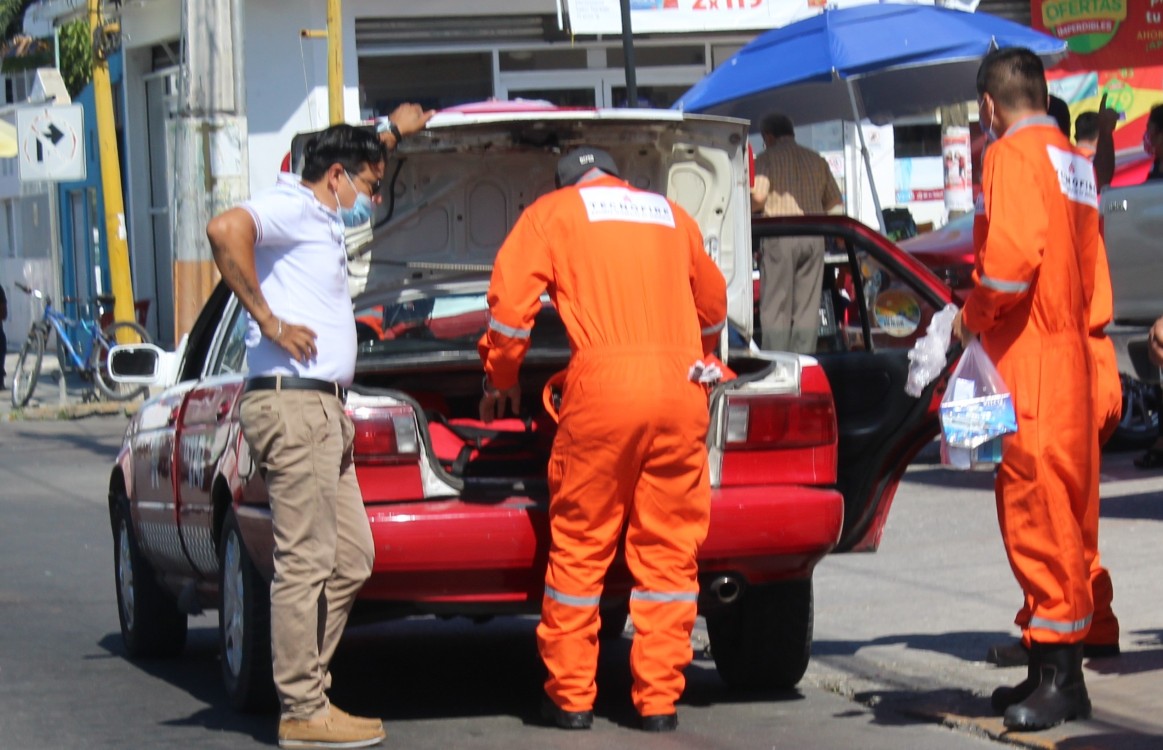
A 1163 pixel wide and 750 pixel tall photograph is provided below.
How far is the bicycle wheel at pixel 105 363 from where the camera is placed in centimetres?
1986

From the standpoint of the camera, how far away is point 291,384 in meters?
5.78

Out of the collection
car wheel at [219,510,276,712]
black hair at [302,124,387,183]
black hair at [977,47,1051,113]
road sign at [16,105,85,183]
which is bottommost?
car wheel at [219,510,276,712]

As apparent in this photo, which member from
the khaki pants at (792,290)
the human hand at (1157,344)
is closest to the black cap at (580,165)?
the human hand at (1157,344)

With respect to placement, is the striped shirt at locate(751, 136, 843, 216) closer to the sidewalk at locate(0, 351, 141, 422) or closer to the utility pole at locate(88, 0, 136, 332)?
the utility pole at locate(88, 0, 136, 332)

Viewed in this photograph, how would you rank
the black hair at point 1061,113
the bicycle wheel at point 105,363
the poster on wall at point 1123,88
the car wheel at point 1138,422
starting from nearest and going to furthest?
the black hair at point 1061,113
the car wheel at point 1138,422
the bicycle wheel at point 105,363
the poster on wall at point 1123,88

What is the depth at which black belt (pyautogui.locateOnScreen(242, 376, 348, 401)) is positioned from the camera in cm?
578

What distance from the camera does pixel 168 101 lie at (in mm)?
25078

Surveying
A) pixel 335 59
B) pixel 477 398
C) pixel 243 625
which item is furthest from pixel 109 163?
pixel 243 625

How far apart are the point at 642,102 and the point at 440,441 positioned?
1604cm

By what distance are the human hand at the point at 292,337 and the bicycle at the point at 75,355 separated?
1396 centimetres

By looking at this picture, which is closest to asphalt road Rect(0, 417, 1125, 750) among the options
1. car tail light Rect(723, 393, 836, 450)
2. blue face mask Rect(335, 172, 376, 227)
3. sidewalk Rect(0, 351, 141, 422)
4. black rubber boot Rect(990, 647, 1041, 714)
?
black rubber boot Rect(990, 647, 1041, 714)

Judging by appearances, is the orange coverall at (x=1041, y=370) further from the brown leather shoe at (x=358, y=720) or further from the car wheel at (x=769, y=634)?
the brown leather shoe at (x=358, y=720)

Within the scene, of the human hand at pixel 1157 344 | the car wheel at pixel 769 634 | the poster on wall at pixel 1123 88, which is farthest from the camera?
the poster on wall at pixel 1123 88

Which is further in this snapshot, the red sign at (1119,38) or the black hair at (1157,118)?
the red sign at (1119,38)
